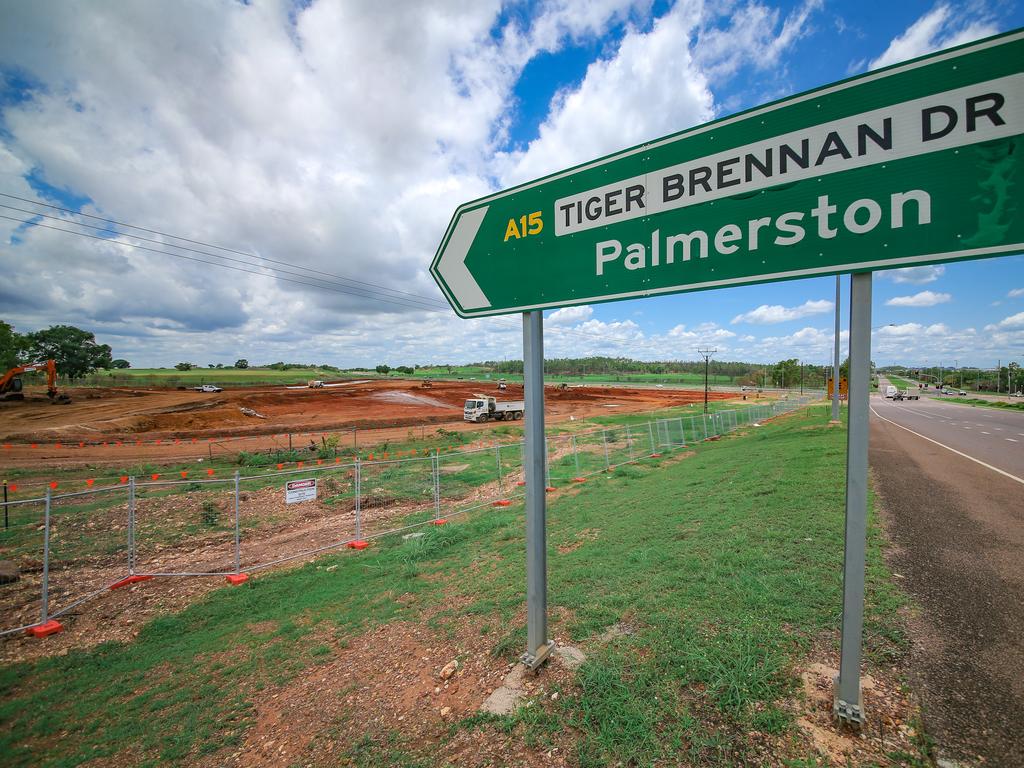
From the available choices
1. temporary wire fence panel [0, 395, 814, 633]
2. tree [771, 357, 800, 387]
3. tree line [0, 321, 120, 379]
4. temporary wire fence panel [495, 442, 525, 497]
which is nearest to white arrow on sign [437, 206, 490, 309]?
temporary wire fence panel [0, 395, 814, 633]

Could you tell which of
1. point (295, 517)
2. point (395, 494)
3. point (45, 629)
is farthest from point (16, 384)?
point (45, 629)

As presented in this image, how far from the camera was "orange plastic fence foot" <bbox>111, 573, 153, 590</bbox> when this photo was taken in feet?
23.9

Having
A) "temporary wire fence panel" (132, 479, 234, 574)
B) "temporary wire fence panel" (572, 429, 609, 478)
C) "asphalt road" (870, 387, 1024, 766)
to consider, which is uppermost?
"asphalt road" (870, 387, 1024, 766)

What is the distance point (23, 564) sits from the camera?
830cm

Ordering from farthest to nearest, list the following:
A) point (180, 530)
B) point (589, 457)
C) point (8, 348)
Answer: point (8, 348), point (589, 457), point (180, 530)

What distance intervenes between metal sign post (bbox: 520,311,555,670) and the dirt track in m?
23.2

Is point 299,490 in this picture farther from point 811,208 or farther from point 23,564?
point 811,208

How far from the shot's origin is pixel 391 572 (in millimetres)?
6305

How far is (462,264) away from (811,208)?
6.71 feet

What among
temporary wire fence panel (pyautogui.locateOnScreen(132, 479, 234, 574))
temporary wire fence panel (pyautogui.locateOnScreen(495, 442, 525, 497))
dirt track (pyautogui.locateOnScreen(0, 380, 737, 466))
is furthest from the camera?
dirt track (pyautogui.locateOnScreen(0, 380, 737, 466))

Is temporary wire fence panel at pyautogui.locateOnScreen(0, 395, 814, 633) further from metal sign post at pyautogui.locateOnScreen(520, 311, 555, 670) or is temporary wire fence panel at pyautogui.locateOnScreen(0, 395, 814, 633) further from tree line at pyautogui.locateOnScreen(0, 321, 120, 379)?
tree line at pyautogui.locateOnScreen(0, 321, 120, 379)

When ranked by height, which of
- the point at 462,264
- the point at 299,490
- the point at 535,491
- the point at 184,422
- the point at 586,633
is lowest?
the point at 184,422

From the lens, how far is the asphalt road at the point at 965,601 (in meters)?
2.05

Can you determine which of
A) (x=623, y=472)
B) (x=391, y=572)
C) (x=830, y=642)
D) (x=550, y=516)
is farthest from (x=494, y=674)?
(x=623, y=472)
